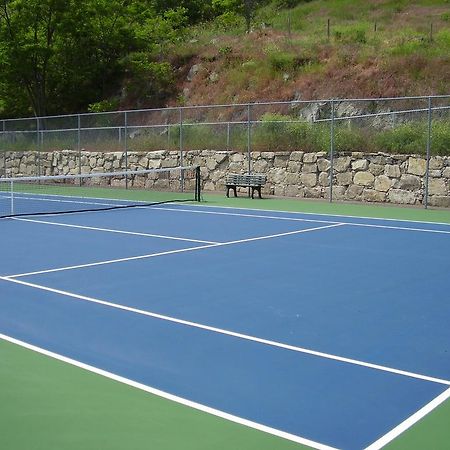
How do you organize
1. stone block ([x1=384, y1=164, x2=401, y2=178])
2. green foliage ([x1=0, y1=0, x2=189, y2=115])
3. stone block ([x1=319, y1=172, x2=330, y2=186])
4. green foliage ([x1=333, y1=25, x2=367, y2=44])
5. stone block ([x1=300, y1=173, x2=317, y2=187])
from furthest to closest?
green foliage ([x1=0, y1=0, x2=189, y2=115]), green foliage ([x1=333, y1=25, x2=367, y2=44]), stone block ([x1=300, y1=173, x2=317, y2=187]), stone block ([x1=319, y1=172, x2=330, y2=186]), stone block ([x1=384, y1=164, x2=401, y2=178])

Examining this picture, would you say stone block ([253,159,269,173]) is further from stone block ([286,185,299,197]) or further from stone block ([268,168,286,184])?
stone block ([286,185,299,197])

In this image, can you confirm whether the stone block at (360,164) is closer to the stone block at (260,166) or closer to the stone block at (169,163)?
the stone block at (260,166)

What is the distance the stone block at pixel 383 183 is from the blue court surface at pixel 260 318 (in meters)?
6.41

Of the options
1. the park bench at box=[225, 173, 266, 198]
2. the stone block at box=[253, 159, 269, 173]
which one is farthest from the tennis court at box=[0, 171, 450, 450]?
the stone block at box=[253, 159, 269, 173]

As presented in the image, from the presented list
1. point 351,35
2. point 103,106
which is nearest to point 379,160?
point 351,35

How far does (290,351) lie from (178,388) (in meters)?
1.29

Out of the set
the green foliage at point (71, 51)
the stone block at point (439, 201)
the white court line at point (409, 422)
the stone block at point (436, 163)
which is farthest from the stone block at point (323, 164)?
the green foliage at point (71, 51)

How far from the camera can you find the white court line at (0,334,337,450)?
4.51 m

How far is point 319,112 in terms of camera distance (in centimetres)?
2861

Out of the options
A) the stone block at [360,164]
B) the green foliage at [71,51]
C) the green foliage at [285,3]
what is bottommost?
the stone block at [360,164]

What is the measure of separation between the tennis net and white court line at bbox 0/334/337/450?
1148 cm

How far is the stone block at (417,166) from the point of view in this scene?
19812mm

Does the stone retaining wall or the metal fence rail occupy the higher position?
the metal fence rail

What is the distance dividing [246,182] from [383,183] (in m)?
4.22
